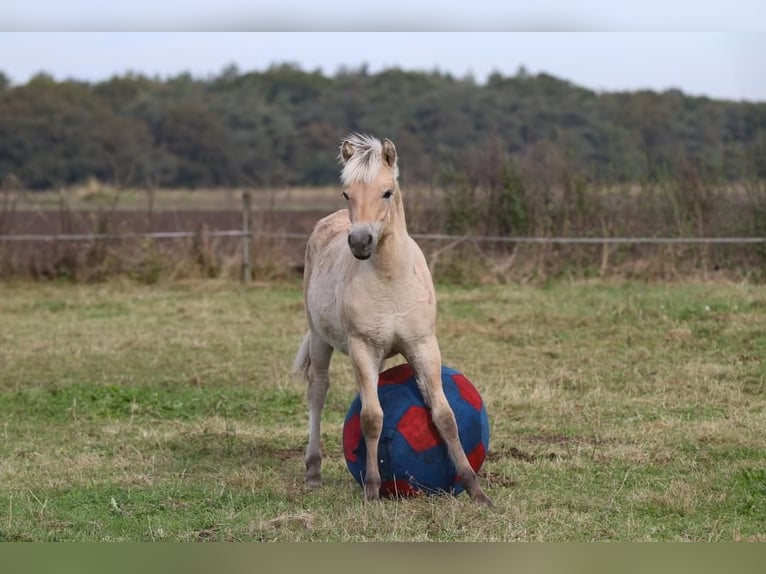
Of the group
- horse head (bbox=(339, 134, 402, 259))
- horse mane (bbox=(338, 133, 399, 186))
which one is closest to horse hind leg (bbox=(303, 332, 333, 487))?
horse head (bbox=(339, 134, 402, 259))

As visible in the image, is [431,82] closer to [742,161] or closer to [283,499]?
[742,161]

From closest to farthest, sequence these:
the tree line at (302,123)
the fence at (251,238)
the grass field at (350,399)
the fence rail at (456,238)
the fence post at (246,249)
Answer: the grass field at (350,399)
the fence rail at (456,238)
the fence at (251,238)
the fence post at (246,249)
the tree line at (302,123)

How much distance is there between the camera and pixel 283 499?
246 inches

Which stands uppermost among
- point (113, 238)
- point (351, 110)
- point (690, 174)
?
point (351, 110)

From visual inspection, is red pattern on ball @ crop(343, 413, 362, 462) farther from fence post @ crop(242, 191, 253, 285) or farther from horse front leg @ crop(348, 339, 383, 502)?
fence post @ crop(242, 191, 253, 285)

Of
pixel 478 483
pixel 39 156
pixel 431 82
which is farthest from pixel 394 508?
pixel 431 82

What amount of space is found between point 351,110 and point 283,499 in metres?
51.6

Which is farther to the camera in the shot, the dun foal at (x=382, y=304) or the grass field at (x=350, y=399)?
the dun foal at (x=382, y=304)

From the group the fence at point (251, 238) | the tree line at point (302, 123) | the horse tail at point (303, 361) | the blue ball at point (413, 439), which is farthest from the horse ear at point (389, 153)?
the tree line at point (302, 123)

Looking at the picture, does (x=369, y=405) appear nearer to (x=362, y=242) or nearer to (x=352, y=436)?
(x=352, y=436)

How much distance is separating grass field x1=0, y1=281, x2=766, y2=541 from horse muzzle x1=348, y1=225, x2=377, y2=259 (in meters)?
1.45

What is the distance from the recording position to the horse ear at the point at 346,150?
245 inches

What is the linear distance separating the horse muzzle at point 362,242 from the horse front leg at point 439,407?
0.80 m

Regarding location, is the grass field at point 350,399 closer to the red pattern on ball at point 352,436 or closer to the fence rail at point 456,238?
the red pattern on ball at point 352,436
